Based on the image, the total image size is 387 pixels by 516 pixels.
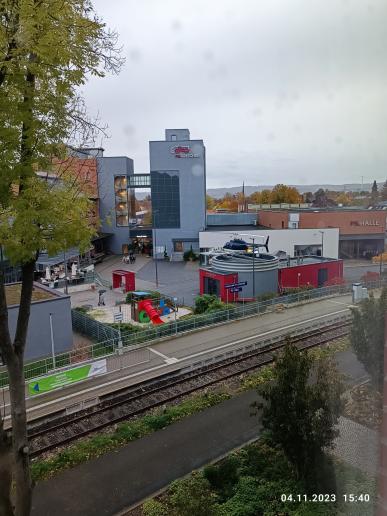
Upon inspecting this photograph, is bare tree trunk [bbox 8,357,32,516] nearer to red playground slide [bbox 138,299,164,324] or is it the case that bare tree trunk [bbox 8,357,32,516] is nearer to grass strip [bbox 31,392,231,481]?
grass strip [bbox 31,392,231,481]

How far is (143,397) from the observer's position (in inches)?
358

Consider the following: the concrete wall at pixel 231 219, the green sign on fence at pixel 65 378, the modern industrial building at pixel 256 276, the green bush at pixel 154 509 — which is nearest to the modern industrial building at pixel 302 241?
the concrete wall at pixel 231 219

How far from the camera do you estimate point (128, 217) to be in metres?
41.7

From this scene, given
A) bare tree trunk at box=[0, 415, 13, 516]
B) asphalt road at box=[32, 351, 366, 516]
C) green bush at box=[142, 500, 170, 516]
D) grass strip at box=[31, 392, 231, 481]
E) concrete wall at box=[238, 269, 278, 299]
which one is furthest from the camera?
concrete wall at box=[238, 269, 278, 299]

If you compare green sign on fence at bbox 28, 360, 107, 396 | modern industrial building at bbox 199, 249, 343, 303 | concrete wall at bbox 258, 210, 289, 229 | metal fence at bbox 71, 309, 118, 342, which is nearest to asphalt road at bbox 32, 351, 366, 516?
green sign on fence at bbox 28, 360, 107, 396

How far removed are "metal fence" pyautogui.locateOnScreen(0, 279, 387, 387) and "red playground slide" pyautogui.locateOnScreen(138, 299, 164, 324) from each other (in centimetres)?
173

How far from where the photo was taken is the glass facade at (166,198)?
36906 millimetres

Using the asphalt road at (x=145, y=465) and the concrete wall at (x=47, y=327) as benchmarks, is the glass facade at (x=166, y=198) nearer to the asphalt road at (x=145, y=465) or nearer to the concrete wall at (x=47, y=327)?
the concrete wall at (x=47, y=327)

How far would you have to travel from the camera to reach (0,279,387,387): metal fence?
11.0 m

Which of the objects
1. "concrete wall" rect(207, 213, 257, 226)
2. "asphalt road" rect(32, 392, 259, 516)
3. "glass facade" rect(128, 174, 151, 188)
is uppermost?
"glass facade" rect(128, 174, 151, 188)

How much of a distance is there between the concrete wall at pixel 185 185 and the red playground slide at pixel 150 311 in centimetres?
2028

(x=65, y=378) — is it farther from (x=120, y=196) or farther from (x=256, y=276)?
(x=120, y=196)

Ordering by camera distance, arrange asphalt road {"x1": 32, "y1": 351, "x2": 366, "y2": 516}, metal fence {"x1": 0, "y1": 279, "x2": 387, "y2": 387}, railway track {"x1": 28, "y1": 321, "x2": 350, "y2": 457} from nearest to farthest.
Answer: asphalt road {"x1": 32, "y1": 351, "x2": 366, "y2": 516} → railway track {"x1": 28, "y1": 321, "x2": 350, "y2": 457} → metal fence {"x1": 0, "y1": 279, "x2": 387, "y2": 387}

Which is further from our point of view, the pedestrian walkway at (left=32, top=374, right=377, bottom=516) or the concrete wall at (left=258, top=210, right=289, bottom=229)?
the concrete wall at (left=258, top=210, right=289, bottom=229)
